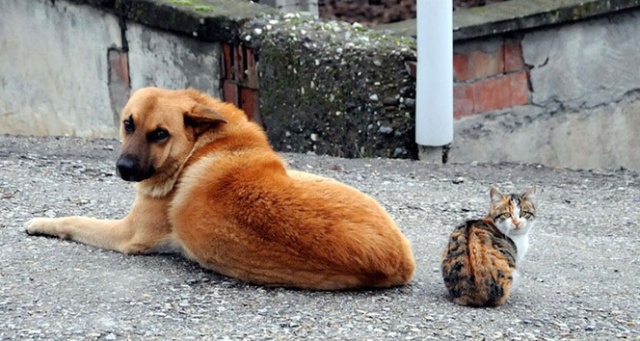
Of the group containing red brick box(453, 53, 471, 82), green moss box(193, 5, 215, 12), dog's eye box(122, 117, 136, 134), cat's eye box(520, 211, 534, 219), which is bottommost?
cat's eye box(520, 211, 534, 219)

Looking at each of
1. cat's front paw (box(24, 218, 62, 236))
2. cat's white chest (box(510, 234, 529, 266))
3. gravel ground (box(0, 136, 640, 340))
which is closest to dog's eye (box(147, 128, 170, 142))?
gravel ground (box(0, 136, 640, 340))

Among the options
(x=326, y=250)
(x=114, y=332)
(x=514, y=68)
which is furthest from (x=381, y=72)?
(x=114, y=332)

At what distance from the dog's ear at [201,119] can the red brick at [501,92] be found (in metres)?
3.14

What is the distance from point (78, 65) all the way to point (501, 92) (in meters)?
3.47

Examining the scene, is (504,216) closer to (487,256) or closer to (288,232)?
(487,256)

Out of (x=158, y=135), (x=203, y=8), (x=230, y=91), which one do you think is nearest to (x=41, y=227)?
(x=158, y=135)

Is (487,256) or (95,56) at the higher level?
(95,56)

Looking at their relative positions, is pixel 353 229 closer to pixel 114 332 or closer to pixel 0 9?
pixel 114 332

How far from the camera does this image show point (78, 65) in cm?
969

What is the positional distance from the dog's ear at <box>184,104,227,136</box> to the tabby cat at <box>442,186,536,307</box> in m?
1.22

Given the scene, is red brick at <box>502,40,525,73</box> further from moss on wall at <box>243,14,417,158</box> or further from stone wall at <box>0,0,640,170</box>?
moss on wall at <box>243,14,417,158</box>

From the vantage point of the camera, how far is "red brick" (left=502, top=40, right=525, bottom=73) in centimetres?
835

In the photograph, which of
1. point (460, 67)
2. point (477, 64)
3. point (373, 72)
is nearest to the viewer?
point (373, 72)

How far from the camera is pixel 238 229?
16.2 feet
